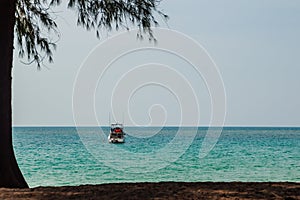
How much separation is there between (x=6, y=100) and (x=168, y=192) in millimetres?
2866

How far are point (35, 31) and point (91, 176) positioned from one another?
16.1 metres

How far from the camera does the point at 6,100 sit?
23.9 feet

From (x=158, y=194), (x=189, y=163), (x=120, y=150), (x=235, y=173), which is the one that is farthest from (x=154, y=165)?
(x=158, y=194)

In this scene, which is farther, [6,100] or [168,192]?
[6,100]

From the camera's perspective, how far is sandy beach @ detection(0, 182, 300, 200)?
563cm

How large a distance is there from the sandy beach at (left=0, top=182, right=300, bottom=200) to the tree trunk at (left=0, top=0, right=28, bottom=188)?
2.37 ft

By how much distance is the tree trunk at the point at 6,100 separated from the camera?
7180 mm

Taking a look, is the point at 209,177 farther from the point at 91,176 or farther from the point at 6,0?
the point at 6,0

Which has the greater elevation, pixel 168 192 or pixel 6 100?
pixel 6 100

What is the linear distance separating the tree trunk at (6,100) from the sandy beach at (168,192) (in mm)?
723

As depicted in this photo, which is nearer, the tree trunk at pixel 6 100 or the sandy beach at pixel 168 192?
the sandy beach at pixel 168 192

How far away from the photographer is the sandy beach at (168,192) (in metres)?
5.63

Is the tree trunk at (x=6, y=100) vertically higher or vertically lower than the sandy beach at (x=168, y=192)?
higher

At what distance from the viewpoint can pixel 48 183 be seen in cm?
2147
